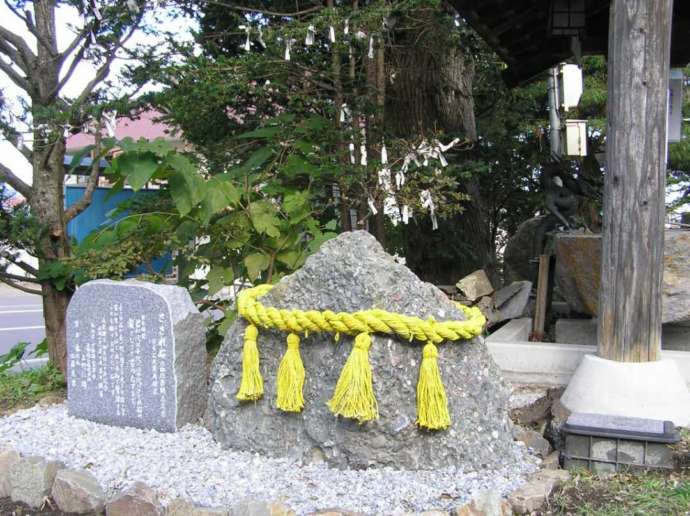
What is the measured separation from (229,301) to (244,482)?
1.92 m

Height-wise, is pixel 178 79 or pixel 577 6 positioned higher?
pixel 577 6

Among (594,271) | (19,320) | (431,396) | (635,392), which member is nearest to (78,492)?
(431,396)

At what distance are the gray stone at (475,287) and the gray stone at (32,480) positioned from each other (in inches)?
149

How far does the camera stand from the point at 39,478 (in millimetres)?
3111

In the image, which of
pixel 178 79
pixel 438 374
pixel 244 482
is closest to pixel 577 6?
pixel 178 79

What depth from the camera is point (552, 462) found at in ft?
10.5

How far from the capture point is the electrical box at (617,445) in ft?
9.93

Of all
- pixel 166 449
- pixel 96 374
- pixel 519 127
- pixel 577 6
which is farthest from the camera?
pixel 519 127

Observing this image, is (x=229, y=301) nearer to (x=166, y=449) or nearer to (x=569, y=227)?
(x=166, y=449)

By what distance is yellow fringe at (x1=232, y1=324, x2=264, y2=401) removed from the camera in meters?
3.27

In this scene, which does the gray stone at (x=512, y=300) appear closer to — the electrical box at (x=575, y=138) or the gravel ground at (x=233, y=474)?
the electrical box at (x=575, y=138)

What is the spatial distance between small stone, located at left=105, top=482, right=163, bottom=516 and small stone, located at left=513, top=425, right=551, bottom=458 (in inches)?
72.0

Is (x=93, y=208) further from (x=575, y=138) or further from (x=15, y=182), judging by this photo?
(x=575, y=138)

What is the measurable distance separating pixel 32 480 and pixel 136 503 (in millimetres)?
654
